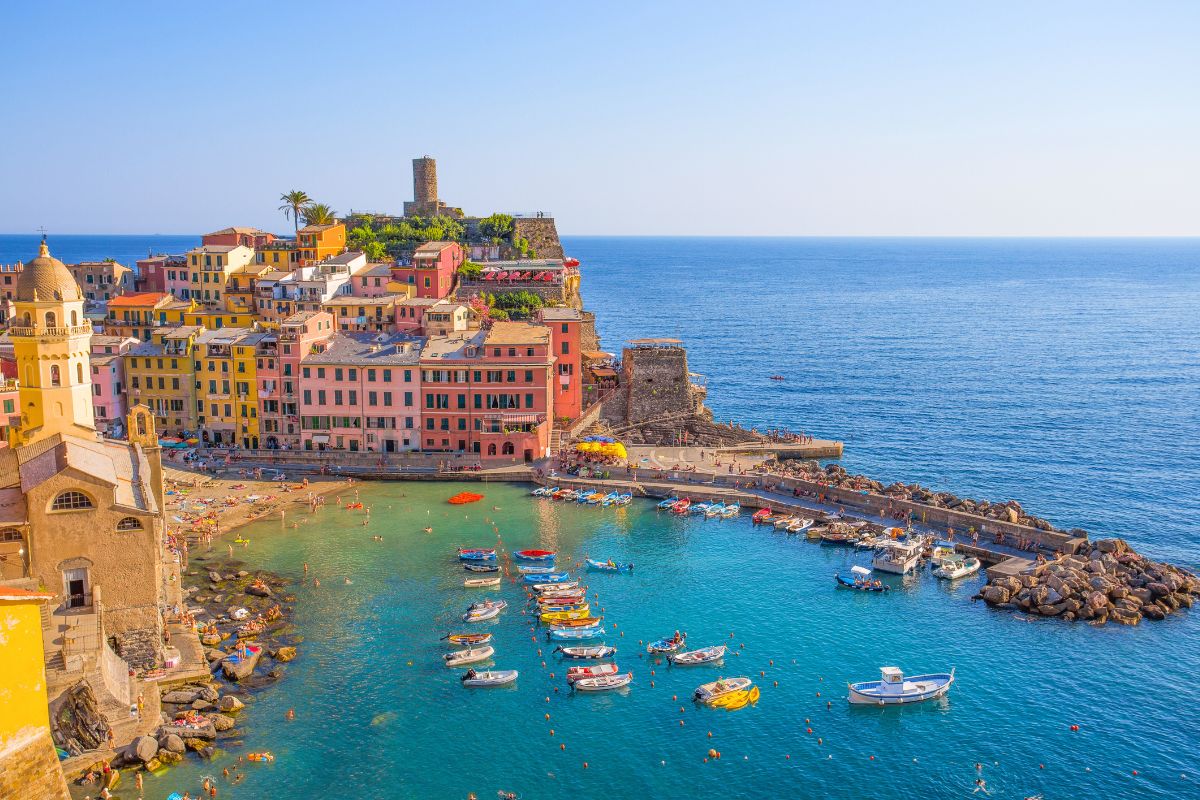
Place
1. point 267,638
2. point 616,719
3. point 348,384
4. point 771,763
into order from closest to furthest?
point 771,763, point 616,719, point 267,638, point 348,384

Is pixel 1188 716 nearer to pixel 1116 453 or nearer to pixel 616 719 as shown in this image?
pixel 616 719

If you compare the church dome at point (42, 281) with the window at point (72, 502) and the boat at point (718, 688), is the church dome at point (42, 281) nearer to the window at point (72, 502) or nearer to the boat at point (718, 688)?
the window at point (72, 502)

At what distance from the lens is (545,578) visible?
200ft

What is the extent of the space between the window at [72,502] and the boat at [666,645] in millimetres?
28368

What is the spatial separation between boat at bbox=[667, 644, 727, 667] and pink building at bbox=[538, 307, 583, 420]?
43733 millimetres

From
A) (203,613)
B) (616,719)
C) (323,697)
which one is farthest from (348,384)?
(616,719)

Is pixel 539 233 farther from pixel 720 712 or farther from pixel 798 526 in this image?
pixel 720 712

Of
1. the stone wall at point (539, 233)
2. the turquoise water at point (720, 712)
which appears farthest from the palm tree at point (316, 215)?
the turquoise water at point (720, 712)

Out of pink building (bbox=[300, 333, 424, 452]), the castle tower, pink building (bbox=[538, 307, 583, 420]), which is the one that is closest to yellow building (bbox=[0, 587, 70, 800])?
the castle tower

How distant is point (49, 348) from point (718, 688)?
37.7 meters

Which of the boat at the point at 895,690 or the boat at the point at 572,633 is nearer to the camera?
the boat at the point at 895,690

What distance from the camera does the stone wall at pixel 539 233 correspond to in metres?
140

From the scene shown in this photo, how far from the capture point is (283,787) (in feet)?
→ 129

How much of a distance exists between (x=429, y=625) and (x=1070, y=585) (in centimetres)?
3752
